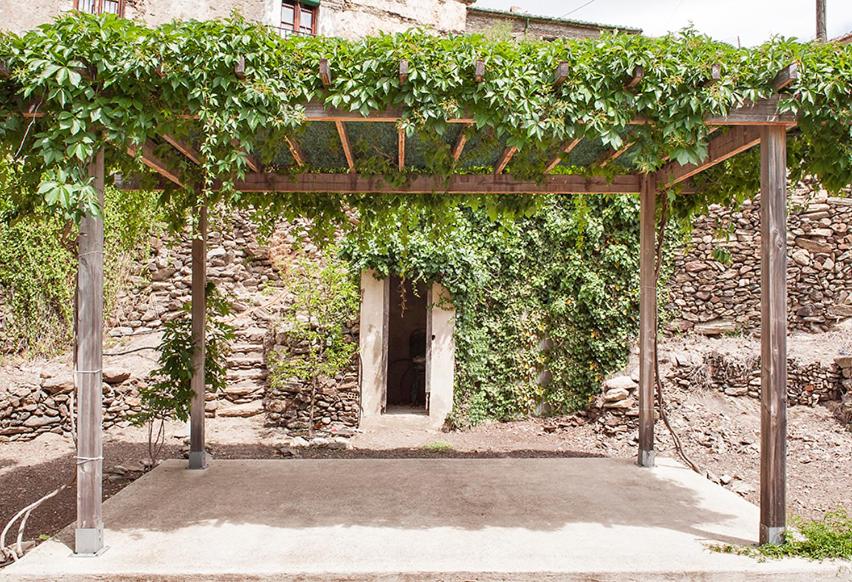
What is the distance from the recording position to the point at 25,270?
843cm

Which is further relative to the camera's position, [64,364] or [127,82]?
[64,364]

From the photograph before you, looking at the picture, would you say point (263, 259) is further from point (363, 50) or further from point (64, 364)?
point (363, 50)

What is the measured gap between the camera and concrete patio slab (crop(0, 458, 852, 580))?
3146 mm

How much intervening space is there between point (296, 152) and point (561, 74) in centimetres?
211

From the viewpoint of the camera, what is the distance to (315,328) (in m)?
8.09

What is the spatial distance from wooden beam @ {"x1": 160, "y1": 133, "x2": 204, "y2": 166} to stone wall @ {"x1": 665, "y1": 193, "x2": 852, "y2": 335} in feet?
22.5

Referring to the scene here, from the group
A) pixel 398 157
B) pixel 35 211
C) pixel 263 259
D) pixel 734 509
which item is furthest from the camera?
pixel 263 259

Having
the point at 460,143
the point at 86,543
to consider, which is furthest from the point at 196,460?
the point at 460,143

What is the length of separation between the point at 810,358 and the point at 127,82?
28.1ft

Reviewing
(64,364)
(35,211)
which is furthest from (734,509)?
(64,364)

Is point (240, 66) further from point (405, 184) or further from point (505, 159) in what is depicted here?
point (505, 159)

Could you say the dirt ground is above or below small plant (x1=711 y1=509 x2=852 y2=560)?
below

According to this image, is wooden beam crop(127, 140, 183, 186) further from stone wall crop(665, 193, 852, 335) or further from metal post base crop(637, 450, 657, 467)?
stone wall crop(665, 193, 852, 335)

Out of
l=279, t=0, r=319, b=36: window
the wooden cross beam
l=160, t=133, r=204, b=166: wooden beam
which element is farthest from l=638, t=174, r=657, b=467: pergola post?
l=279, t=0, r=319, b=36: window
